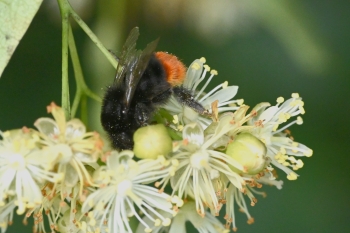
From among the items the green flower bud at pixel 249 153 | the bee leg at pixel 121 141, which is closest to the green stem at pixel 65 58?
the bee leg at pixel 121 141

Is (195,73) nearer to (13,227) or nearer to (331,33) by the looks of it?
(13,227)

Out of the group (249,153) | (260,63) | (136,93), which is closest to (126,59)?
A: (136,93)

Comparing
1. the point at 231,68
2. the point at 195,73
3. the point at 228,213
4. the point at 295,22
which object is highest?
the point at 295,22

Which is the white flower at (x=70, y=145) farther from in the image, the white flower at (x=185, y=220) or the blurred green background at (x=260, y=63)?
the blurred green background at (x=260, y=63)

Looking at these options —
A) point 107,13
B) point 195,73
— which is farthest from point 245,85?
point 195,73

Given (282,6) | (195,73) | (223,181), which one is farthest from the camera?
(282,6)

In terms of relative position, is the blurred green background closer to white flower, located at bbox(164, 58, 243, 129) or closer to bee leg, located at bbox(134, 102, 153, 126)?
white flower, located at bbox(164, 58, 243, 129)

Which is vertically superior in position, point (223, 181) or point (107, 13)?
point (107, 13)
